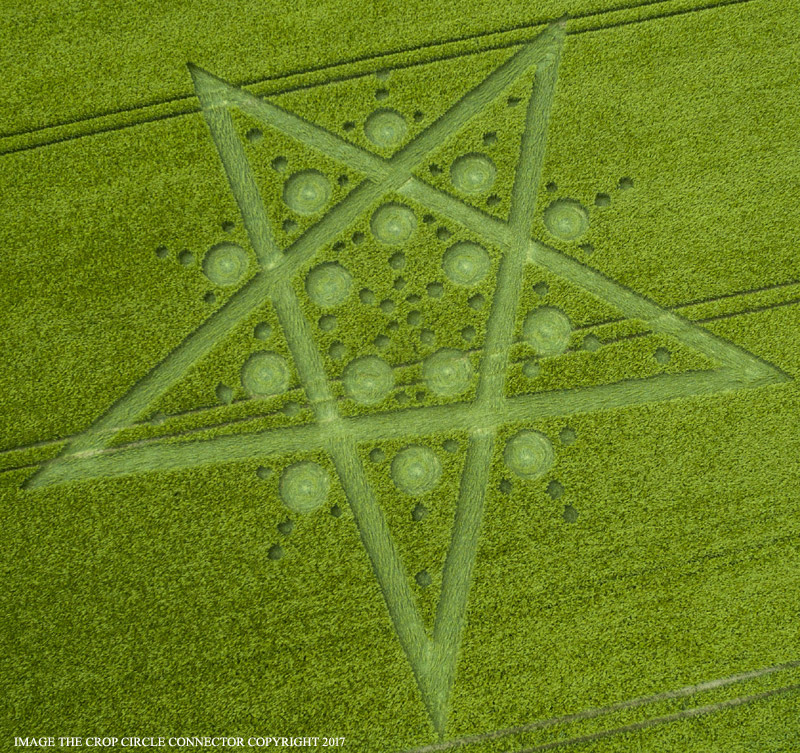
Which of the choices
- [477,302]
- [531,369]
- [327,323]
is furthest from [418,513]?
[477,302]

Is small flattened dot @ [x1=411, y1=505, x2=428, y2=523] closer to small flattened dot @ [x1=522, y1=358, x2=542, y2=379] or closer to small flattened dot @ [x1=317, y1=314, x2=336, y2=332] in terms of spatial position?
small flattened dot @ [x1=522, y1=358, x2=542, y2=379]

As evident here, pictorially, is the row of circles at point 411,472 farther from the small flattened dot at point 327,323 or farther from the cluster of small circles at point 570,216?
the cluster of small circles at point 570,216

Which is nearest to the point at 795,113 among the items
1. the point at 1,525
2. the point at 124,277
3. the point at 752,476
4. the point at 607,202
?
the point at 607,202

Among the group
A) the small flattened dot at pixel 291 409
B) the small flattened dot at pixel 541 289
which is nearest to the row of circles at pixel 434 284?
the small flattened dot at pixel 541 289

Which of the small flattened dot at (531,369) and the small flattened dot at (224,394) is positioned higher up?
the small flattened dot at (224,394)

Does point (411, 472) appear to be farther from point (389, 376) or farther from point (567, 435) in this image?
point (567, 435)

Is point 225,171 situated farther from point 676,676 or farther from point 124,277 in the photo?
point 676,676
